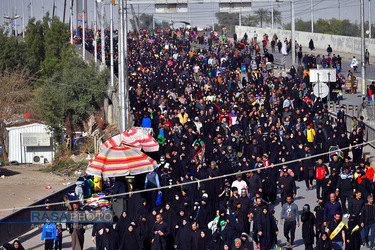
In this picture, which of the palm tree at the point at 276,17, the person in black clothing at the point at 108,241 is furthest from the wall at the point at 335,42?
the person in black clothing at the point at 108,241

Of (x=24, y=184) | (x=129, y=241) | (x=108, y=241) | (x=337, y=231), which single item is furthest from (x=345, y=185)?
(x=24, y=184)

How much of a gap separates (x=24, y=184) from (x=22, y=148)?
7973 mm

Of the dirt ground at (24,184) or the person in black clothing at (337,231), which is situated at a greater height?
the person in black clothing at (337,231)

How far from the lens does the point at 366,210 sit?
14.7 m

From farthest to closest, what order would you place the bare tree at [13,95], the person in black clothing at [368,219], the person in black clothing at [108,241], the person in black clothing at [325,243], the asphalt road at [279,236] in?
the bare tree at [13,95]
the asphalt road at [279,236]
the person in black clothing at [368,219]
the person in black clothing at [108,241]
the person in black clothing at [325,243]

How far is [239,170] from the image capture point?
18.1 metres

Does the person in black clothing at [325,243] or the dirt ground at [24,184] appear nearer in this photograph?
the person in black clothing at [325,243]

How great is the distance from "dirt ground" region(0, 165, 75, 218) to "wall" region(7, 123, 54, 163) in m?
1.97

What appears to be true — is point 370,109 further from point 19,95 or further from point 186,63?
point 19,95

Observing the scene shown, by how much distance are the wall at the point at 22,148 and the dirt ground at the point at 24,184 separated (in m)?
1.97

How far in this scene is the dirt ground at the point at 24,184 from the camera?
88.9 feet

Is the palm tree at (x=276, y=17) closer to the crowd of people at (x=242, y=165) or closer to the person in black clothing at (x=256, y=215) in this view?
the crowd of people at (x=242, y=165)

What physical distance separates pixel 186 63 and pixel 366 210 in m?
27.2

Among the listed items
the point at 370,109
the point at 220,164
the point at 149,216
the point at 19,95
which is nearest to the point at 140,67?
the point at 19,95
